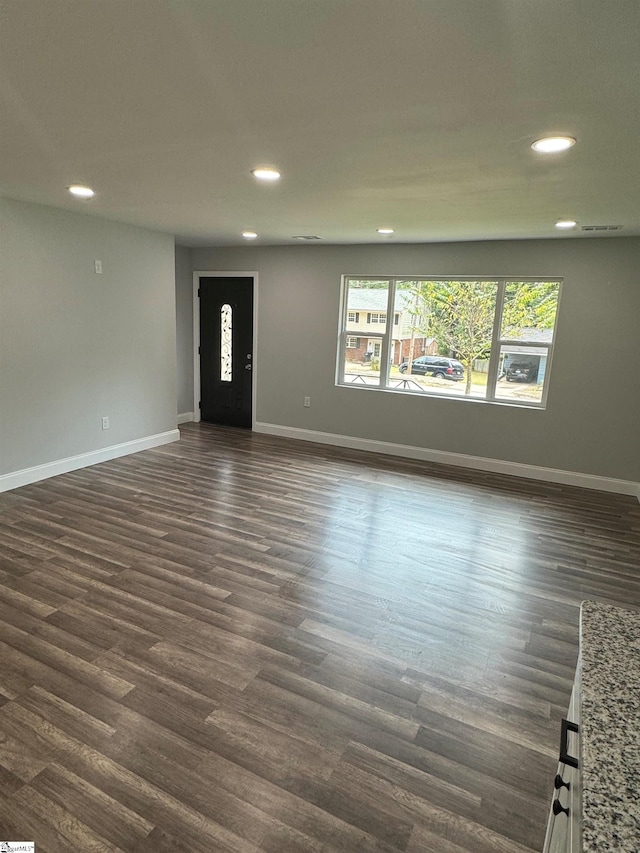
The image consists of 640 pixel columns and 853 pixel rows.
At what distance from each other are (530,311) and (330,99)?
3930 millimetres

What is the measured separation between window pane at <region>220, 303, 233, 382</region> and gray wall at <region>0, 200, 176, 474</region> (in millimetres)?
1073

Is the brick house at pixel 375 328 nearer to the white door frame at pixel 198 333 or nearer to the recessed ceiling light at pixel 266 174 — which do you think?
the white door frame at pixel 198 333

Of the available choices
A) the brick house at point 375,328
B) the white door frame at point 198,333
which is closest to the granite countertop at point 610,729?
the brick house at point 375,328

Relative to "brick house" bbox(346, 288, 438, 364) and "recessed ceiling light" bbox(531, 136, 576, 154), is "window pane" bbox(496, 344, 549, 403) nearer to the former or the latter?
"brick house" bbox(346, 288, 438, 364)

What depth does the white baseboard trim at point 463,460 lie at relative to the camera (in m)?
4.98

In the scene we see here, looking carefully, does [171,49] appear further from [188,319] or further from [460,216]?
[188,319]

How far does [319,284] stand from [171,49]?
4.55m

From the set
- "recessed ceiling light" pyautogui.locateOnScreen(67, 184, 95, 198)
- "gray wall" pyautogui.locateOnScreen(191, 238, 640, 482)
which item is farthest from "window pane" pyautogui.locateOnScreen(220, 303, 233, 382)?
"recessed ceiling light" pyautogui.locateOnScreen(67, 184, 95, 198)

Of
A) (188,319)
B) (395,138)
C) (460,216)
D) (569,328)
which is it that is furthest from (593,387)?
(188,319)

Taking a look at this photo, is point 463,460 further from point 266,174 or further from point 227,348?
point 266,174

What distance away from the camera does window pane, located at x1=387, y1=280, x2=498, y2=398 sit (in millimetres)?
5379

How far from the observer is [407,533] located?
3.81m

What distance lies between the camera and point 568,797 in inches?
38.4

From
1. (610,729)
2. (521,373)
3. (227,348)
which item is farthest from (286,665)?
(227,348)
